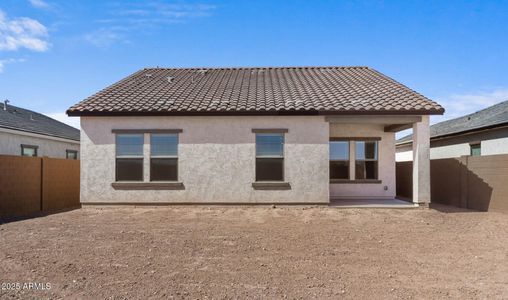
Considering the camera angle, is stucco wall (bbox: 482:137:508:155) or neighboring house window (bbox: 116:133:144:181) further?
stucco wall (bbox: 482:137:508:155)

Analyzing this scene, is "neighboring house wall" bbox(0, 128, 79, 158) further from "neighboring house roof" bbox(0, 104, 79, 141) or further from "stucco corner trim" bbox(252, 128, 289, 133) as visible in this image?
"stucco corner trim" bbox(252, 128, 289, 133)

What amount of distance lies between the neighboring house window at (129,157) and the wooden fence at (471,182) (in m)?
11.3

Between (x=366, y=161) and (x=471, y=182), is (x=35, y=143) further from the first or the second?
(x=471, y=182)

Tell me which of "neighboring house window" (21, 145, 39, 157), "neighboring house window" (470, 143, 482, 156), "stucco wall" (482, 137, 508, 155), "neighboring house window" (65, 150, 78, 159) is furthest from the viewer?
"neighboring house window" (65, 150, 78, 159)

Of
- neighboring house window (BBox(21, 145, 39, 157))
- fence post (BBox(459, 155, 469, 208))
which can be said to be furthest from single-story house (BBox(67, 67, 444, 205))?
neighboring house window (BBox(21, 145, 39, 157))

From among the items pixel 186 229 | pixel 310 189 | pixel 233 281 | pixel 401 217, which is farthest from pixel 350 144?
pixel 233 281

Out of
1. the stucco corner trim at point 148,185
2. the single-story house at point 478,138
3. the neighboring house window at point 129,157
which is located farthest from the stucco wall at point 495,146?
the neighboring house window at point 129,157

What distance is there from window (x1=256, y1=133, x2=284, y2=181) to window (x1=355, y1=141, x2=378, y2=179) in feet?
13.3

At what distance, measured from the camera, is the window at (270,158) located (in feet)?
38.4

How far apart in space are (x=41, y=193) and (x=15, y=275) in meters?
8.34

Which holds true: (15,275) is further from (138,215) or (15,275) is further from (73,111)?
(73,111)

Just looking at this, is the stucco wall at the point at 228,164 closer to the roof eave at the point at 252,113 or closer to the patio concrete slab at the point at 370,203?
the roof eave at the point at 252,113

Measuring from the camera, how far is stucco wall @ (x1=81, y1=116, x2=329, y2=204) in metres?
11.6

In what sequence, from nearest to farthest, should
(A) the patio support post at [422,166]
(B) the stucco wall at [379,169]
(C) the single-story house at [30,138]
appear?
(A) the patio support post at [422,166], (B) the stucco wall at [379,169], (C) the single-story house at [30,138]
